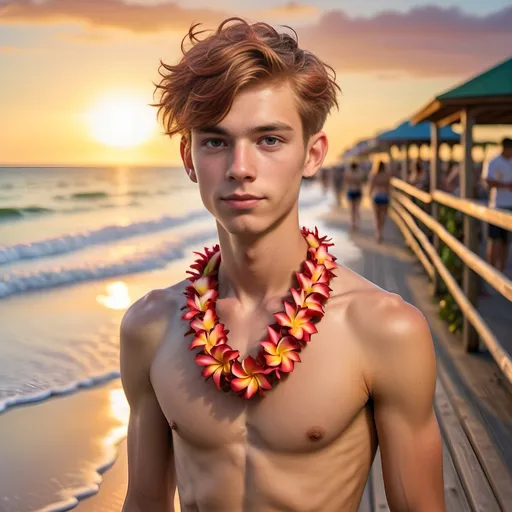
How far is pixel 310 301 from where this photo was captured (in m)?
1.68

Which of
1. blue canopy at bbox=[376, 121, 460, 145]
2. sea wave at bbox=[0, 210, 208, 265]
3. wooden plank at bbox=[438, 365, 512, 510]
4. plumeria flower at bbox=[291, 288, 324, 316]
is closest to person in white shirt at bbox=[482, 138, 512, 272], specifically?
wooden plank at bbox=[438, 365, 512, 510]

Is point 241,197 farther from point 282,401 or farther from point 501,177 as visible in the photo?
point 501,177

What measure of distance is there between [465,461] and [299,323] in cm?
265

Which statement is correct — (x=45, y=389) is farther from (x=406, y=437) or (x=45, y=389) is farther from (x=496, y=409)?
(x=406, y=437)

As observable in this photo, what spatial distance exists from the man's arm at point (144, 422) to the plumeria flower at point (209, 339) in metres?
0.13

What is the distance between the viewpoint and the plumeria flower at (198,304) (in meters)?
1.76

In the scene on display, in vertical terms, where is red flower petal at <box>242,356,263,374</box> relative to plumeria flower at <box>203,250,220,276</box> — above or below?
below

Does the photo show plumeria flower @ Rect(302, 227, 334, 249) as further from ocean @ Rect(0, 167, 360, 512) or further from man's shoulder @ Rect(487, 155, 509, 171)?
man's shoulder @ Rect(487, 155, 509, 171)

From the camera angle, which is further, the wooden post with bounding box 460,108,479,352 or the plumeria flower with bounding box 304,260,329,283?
the wooden post with bounding box 460,108,479,352

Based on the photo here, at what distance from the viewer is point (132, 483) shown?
6.07 feet

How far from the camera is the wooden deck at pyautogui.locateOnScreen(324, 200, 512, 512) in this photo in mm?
3506

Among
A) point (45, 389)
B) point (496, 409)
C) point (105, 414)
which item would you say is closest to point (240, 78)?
point (496, 409)

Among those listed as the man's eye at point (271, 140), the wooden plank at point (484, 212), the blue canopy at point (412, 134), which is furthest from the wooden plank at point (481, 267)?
the blue canopy at point (412, 134)

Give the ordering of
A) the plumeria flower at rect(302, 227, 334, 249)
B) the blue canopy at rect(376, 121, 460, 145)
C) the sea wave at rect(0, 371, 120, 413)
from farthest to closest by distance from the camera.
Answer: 1. the blue canopy at rect(376, 121, 460, 145)
2. the sea wave at rect(0, 371, 120, 413)
3. the plumeria flower at rect(302, 227, 334, 249)
